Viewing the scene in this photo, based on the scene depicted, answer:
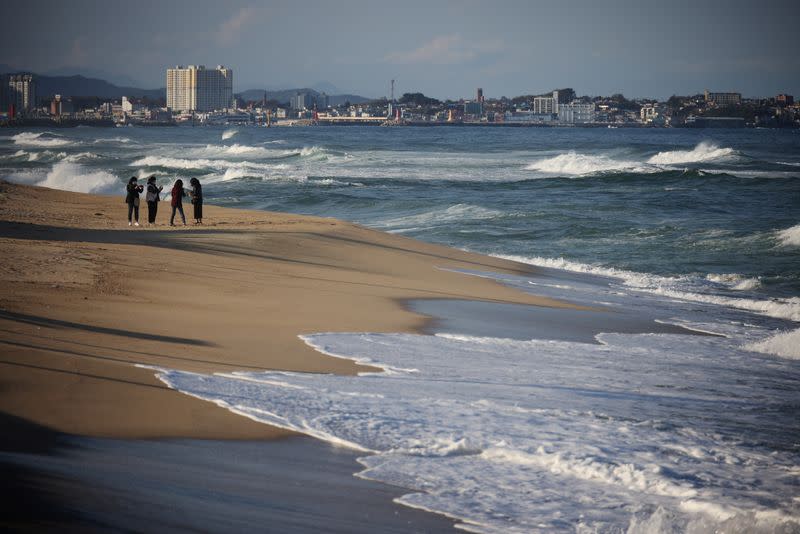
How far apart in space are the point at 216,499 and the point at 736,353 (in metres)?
7.84

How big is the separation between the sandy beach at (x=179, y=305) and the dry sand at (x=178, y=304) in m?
0.02

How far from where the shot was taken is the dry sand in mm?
6250

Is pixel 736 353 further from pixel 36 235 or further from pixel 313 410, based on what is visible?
pixel 36 235

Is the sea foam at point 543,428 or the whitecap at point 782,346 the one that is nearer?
the sea foam at point 543,428

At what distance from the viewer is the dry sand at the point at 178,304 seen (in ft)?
20.5

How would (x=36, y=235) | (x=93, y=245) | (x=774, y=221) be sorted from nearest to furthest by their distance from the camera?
(x=93, y=245)
(x=36, y=235)
(x=774, y=221)

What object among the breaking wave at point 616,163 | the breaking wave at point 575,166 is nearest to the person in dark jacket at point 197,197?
the breaking wave at point 616,163

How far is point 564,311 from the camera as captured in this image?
13062 mm

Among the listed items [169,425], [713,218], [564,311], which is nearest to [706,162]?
[713,218]

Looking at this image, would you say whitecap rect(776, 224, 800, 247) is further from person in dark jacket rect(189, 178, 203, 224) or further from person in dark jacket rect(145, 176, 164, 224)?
person in dark jacket rect(145, 176, 164, 224)

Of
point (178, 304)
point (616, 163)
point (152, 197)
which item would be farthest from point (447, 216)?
point (616, 163)

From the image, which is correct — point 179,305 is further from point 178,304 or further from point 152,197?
point 152,197

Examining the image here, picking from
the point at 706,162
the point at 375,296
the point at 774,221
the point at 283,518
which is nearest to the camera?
the point at 283,518

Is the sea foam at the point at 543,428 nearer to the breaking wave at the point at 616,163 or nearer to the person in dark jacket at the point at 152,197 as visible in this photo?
the person in dark jacket at the point at 152,197
